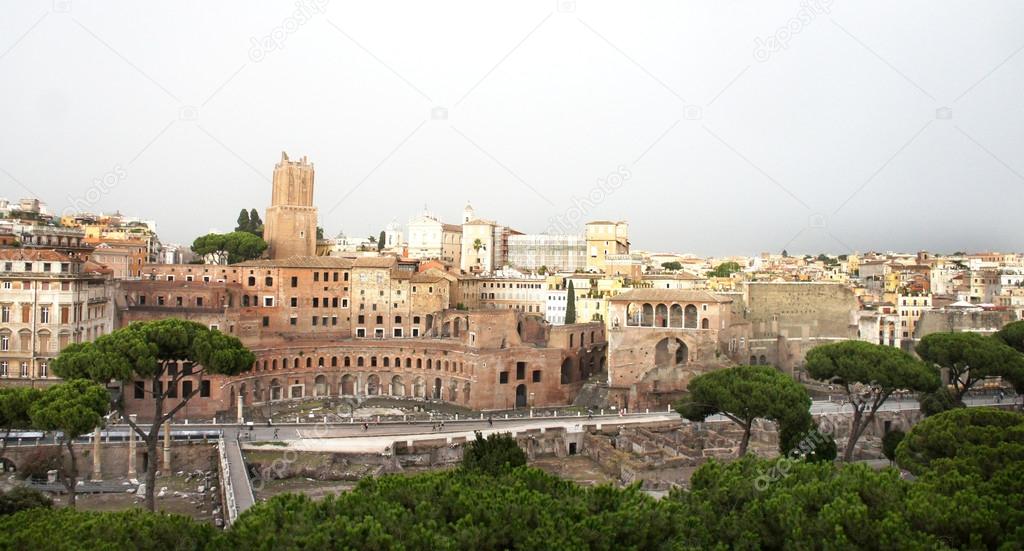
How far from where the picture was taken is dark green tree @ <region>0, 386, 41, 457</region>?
2533 cm

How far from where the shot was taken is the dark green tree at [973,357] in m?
41.2

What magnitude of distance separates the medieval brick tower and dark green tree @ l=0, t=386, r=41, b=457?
4485cm

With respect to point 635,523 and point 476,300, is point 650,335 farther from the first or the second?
point 635,523

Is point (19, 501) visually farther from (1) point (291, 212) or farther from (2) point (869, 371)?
(1) point (291, 212)

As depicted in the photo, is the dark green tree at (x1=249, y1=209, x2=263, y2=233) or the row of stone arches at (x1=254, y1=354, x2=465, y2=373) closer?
the row of stone arches at (x1=254, y1=354, x2=465, y2=373)

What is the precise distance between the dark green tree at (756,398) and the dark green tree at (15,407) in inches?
1017

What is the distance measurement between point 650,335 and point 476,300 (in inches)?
887

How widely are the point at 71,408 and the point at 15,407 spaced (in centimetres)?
199

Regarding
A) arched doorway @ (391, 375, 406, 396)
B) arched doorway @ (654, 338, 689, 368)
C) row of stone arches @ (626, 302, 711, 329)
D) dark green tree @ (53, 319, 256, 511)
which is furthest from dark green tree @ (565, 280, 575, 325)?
dark green tree @ (53, 319, 256, 511)

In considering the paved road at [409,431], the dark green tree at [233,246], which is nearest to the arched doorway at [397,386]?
the paved road at [409,431]

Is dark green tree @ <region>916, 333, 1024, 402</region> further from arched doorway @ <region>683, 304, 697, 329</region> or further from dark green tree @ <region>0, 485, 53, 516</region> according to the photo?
dark green tree @ <region>0, 485, 53, 516</region>

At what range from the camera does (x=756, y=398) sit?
34031mm

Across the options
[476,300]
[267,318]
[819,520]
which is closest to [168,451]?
[267,318]

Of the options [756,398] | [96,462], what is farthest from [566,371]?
[96,462]
